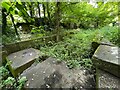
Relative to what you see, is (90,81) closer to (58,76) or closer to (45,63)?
(58,76)

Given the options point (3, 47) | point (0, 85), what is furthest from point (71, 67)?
point (3, 47)

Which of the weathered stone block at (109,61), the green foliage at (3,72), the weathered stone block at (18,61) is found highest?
the weathered stone block at (109,61)

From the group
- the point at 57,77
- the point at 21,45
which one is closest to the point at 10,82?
the point at 57,77

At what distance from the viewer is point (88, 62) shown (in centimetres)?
209

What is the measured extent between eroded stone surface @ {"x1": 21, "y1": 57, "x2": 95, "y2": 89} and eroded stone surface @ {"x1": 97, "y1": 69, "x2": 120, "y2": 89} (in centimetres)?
15

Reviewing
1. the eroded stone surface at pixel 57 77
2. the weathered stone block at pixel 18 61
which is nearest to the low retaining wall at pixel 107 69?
the eroded stone surface at pixel 57 77

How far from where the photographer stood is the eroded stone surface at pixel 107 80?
1429mm

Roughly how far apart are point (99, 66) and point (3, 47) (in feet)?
6.94

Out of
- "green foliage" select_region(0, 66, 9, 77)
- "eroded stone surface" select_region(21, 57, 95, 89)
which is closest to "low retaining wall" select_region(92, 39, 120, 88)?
"eroded stone surface" select_region(21, 57, 95, 89)

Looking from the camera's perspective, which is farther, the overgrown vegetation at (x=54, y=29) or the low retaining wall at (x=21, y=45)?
the low retaining wall at (x=21, y=45)

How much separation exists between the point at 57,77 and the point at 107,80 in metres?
0.71

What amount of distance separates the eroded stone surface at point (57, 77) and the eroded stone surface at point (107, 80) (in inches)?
5.9

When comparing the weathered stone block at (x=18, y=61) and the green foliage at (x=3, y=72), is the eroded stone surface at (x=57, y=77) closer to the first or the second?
the weathered stone block at (x=18, y=61)

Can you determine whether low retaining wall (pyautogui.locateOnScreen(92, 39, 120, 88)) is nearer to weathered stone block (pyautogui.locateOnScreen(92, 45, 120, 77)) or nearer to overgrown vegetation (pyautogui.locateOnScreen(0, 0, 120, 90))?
weathered stone block (pyautogui.locateOnScreen(92, 45, 120, 77))
